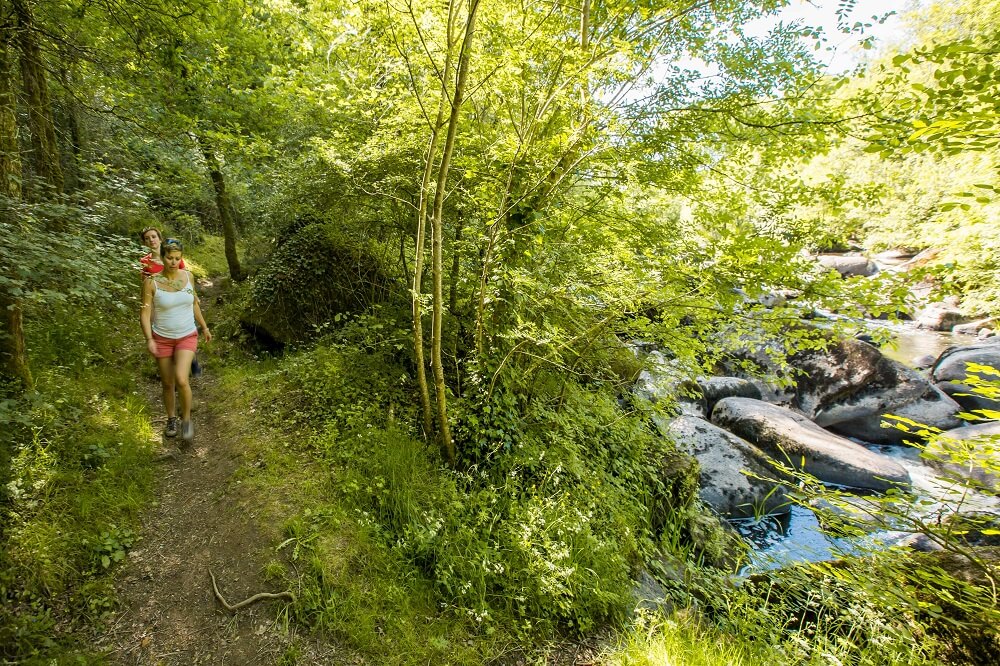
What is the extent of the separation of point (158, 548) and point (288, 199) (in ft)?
17.3

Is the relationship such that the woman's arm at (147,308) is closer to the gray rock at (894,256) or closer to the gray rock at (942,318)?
the gray rock at (942,318)

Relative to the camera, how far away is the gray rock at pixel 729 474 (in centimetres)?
712

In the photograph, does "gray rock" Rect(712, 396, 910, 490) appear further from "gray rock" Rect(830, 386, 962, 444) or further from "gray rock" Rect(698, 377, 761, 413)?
"gray rock" Rect(830, 386, 962, 444)

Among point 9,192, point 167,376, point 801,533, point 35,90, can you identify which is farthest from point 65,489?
point 801,533

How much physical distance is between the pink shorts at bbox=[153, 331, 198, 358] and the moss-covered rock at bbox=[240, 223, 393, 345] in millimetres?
2271

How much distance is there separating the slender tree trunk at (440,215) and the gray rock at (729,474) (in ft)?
13.3

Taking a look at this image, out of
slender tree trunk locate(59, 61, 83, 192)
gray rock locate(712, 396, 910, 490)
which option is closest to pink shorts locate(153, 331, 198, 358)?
slender tree trunk locate(59, 61, 83, 192)

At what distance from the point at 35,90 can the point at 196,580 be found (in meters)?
5.82

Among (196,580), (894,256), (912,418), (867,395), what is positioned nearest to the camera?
(196,580)

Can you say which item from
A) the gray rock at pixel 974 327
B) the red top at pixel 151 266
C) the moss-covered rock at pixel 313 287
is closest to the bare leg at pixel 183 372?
the red top at pixel 151 266

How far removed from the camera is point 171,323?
4535 mm

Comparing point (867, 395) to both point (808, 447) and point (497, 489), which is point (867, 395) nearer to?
point (808, 447)

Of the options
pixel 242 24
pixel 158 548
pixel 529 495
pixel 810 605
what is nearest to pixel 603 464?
pixel 529 495

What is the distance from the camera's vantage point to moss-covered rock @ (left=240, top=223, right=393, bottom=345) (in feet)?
22.8
